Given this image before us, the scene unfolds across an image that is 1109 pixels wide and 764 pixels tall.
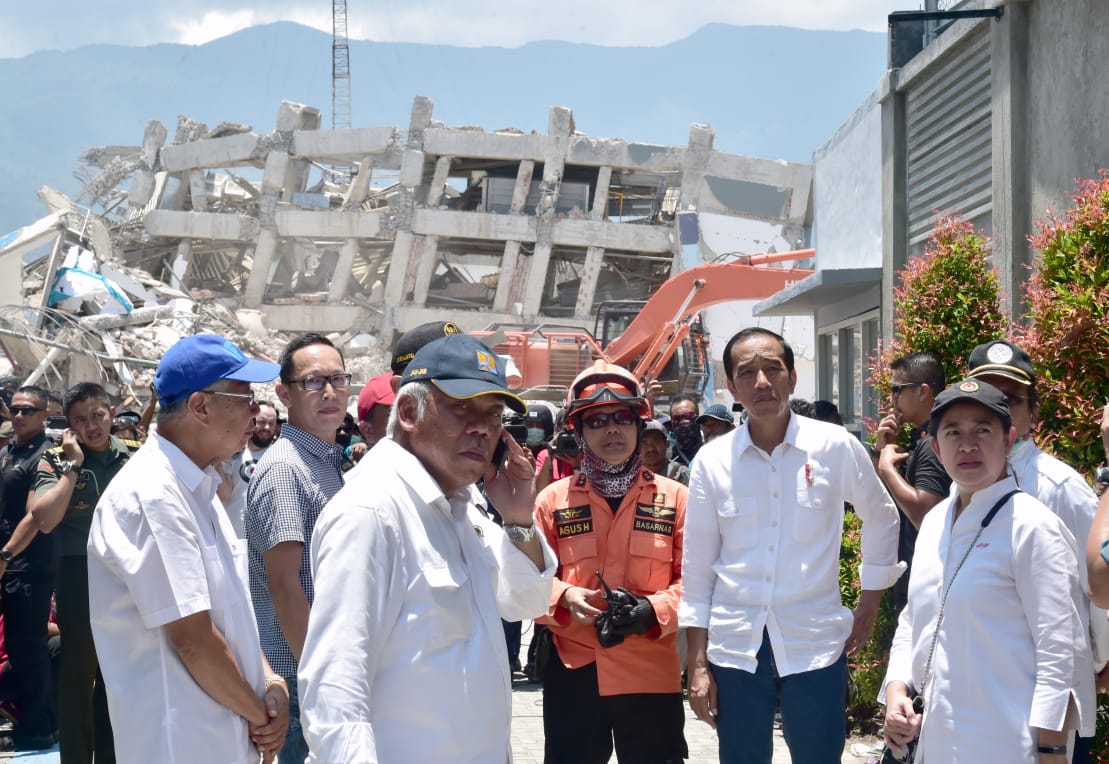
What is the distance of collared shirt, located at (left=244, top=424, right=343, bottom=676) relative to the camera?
3959mm

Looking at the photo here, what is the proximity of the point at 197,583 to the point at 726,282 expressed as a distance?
54.9 feet

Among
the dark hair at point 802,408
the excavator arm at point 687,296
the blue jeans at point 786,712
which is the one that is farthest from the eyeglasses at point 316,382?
the excavator arm at point 687,296

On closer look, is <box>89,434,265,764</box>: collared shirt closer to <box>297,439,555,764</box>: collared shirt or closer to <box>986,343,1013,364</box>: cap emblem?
<box>297,439,555,764</box>: collared shirt

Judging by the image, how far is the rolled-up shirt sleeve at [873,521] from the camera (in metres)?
4.49

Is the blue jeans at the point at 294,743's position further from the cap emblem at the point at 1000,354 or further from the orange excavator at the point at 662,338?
the orange excavator at the point at 662,338

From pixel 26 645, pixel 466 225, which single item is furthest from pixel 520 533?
pixel 466 225

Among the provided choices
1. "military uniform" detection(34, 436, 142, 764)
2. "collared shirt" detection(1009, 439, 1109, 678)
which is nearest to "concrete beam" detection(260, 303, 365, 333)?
"military uniform" detection(34, 436, 142, 764)

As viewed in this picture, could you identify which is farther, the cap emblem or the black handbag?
the cap emblem

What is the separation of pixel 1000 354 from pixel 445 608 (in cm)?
259

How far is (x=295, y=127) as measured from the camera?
119 ft

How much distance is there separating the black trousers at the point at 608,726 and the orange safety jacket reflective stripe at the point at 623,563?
6cm

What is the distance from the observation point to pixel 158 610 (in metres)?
3.01

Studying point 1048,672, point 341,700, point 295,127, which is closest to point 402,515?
point 341,700

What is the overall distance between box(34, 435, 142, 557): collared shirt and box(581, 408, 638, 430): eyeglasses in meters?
3.23
